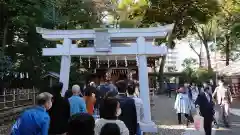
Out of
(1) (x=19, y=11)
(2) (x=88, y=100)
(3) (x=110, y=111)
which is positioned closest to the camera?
(3) (x=110, y=111)

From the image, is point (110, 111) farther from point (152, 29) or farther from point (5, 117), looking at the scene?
point (5, 117)

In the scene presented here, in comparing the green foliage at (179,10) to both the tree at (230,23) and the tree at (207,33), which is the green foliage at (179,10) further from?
the tree at (207,33)

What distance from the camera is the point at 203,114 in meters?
8.48

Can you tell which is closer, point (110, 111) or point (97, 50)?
point (110, 111)

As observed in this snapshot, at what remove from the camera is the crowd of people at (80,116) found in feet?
9.19

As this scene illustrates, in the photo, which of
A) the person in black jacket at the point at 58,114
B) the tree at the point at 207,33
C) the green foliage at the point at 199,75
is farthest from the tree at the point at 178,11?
the person in black jacket at the point at 58,114

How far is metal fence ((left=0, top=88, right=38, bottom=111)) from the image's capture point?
14.6m

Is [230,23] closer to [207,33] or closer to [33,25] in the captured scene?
[207,33]

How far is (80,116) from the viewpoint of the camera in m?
2.78

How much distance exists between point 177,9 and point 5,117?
2070 centimetres

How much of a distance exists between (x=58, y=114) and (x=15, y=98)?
11520mm

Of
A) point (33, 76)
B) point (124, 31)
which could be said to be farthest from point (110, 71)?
point (124, 31)

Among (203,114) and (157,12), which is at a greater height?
(157,12)

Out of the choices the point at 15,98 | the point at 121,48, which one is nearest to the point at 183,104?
the point at 121,48
